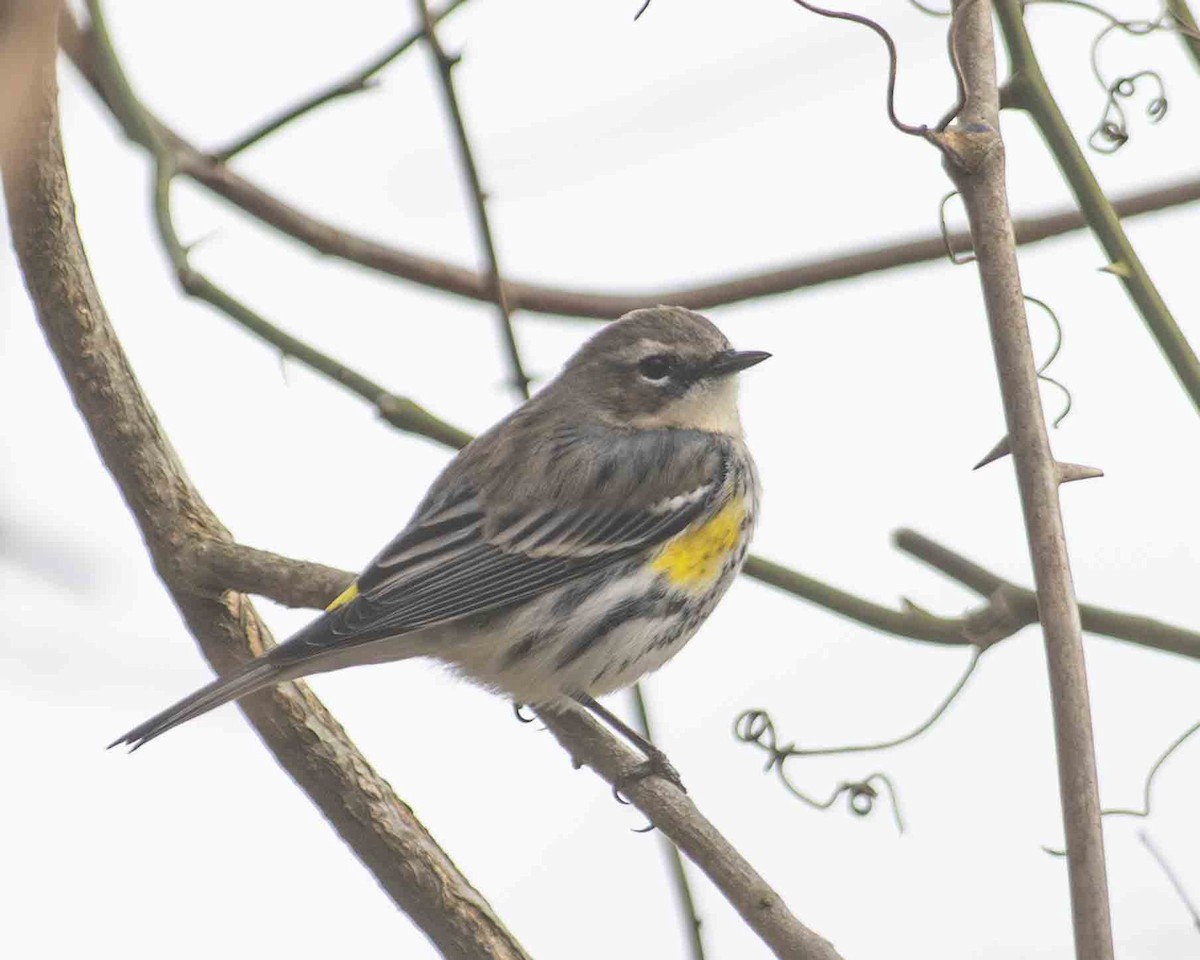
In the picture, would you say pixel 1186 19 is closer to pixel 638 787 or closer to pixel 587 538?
pixel 638 787

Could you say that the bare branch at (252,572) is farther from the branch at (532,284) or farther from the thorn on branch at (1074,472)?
the thorn on branch at (1074,472)

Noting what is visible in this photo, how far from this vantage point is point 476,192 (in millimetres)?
4027

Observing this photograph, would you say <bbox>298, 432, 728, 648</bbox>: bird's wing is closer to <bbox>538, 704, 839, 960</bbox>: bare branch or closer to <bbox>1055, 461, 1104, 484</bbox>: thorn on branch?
<bbox>538, 704, 839, 960</bbox>: bare branch

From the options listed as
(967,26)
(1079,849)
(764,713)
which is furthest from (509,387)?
(1079,849)

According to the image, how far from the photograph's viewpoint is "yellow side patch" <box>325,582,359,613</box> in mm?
4289

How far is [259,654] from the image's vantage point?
13.8ft

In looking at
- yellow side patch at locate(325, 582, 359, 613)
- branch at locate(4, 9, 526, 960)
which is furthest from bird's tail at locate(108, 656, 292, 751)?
yellow side patch at locate(325, 582, 359, 613)

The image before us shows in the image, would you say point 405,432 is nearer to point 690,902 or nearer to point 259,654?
point 259,654

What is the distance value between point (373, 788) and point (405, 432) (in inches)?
37.3

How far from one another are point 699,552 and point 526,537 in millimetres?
563

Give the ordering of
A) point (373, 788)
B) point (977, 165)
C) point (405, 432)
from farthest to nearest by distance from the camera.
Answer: point (405, 432), point (373, 788), point (977, 165)

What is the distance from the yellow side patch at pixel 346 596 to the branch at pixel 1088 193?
2225mm

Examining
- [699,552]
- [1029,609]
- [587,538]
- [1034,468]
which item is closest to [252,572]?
[587,538]

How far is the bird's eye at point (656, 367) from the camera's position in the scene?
18.0 feet
